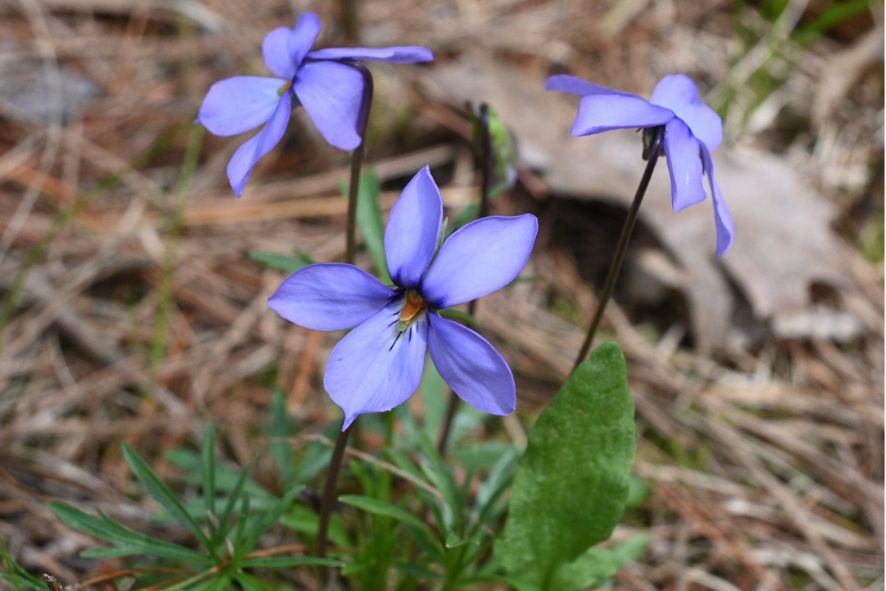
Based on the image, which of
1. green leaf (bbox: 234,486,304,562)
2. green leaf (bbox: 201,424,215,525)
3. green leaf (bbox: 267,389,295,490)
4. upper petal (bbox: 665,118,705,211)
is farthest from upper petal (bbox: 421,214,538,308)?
green leaf (bbox: 267,389,295,490)

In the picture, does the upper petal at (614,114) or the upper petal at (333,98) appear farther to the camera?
the upper petal at (333,98)

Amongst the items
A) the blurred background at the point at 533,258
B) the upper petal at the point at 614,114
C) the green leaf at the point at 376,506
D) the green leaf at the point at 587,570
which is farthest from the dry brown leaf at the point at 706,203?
the upper petal at the point at 614,114

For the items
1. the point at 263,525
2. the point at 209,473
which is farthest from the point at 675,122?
the point at 209,473

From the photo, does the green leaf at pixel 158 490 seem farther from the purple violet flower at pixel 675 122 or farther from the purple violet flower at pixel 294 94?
the purple violet flower at pixel 675 122

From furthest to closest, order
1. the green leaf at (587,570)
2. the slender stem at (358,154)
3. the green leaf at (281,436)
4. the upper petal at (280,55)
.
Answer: the green leaf at (281,436)
the green leaf at (587,570)
the upper petal at (280,55)
the slender stem at (358,154)

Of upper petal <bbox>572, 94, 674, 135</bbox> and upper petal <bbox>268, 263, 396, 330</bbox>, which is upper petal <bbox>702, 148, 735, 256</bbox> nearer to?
upper petal <bbox>572, 94, 674, 135</bbox>

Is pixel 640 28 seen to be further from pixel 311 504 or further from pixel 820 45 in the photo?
pixel 311 504
